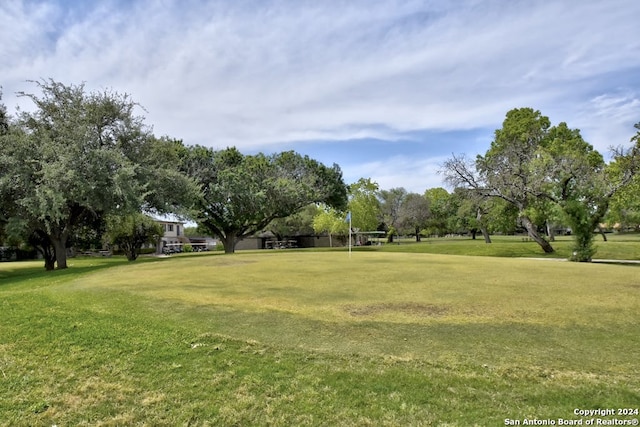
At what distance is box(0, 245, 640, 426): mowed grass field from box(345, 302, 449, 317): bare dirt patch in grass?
0.02 metres

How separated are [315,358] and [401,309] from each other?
3.08m

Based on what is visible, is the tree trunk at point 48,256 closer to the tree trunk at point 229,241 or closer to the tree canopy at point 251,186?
the tree canopy at point 251,186

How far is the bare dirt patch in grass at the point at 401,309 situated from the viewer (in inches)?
289

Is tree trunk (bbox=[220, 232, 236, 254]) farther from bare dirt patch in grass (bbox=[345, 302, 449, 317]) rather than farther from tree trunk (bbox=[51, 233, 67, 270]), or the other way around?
bare dirt patch in grass (bbox=[345, 302, 449, 317])

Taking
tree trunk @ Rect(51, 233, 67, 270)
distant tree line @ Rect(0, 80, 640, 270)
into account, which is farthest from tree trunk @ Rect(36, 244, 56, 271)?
tree trunk @ Rect(51, 233, 67, 270)

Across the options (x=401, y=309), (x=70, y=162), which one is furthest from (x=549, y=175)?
(x=70, y=162)

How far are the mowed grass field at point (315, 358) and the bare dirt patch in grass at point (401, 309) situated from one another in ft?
0.07

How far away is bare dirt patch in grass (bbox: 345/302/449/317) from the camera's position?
7328mm

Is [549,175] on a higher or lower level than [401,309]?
higher

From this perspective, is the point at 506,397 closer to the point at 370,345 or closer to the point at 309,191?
the point at 370,345

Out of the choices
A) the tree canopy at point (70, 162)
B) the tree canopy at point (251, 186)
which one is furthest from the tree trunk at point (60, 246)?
the tree canopy at point (251, 186)

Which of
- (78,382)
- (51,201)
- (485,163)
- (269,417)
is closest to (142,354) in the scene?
(78,382)

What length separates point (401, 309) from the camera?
767cm

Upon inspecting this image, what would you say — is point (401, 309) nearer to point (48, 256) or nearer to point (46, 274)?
point (46, 274)
